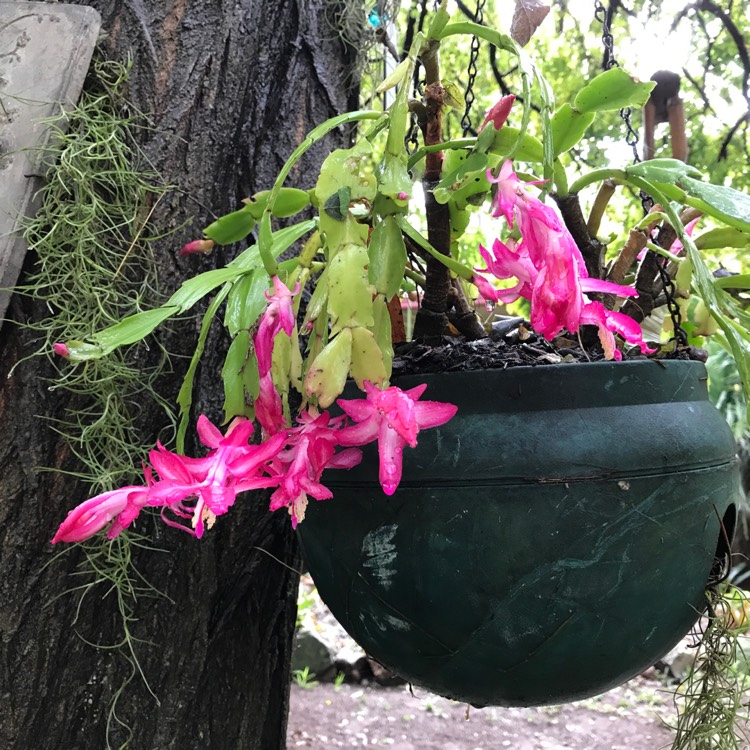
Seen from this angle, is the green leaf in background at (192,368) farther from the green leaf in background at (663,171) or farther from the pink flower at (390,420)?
the green leaf in background at (663,171)

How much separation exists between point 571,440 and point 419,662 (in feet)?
0.78

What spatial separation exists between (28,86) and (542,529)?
718 millimetres

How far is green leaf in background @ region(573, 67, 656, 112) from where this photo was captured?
1.84 ft

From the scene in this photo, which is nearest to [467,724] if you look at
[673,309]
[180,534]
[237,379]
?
[180,534]

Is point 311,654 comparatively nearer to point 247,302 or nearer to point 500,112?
point 247,302

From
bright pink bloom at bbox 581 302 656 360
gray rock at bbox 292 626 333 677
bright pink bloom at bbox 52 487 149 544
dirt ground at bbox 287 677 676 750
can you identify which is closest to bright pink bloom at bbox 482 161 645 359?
bright pink bloom at bbox 581 302 656 360

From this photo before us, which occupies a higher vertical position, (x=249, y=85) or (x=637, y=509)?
(x=249, y=85)

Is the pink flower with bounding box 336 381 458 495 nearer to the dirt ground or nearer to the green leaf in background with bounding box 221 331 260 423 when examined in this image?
the green leaf in background with bounding box 221 331 260 423

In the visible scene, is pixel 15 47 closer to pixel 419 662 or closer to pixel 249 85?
pixel 249 85

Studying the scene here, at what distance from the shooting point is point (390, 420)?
45 cm

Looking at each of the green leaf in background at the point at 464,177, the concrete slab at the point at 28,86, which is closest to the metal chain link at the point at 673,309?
the green leaf in background at the point at 464,177

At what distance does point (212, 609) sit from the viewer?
83 cm

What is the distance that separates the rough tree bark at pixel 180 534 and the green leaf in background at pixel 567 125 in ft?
1.44

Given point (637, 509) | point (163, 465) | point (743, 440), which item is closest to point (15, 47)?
point (163, 465)
